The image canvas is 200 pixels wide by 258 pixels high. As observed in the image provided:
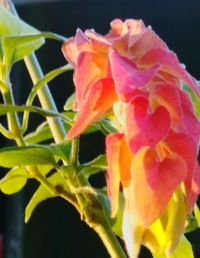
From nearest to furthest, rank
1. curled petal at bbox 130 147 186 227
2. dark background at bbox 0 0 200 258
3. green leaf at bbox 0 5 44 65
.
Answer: curled petal at bbox 130 147 186 227, green leaf at bbox 0 5 44 65, dark background at bbox 0 0 200 258

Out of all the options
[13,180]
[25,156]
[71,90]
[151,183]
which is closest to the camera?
[151,183]

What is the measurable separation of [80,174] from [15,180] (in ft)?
0.38

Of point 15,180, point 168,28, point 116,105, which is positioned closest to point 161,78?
point 116,105

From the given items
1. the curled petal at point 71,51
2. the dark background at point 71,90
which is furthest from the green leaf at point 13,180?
the dark background at point 71,90

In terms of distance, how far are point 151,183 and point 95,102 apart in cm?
6

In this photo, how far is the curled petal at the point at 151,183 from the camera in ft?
0.87

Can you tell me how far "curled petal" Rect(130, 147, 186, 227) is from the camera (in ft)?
0.87

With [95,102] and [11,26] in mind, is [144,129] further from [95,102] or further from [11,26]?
[11,26]

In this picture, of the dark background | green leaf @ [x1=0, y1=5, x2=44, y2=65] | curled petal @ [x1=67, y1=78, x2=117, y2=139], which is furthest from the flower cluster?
the dark background

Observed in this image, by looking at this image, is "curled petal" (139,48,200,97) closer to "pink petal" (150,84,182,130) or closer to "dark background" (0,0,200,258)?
"pink petal" (150,84,182,130)

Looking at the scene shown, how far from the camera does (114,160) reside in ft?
0.92

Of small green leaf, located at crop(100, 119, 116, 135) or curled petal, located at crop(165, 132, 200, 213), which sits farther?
small green leaf, located at crop(100, 119, 116, 135)

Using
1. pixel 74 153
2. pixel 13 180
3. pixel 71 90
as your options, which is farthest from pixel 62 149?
pixel 71 90

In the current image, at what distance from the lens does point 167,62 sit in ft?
1.02
